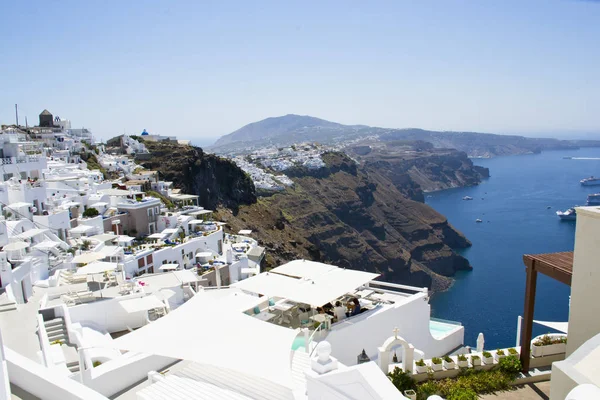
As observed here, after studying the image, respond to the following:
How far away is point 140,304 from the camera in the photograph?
Result: 11.2 m

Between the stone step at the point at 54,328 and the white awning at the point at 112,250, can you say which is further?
the white awning at the point at 112,250

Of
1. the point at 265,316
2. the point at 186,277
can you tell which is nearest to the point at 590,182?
the point at 186,277

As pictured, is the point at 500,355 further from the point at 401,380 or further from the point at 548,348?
the point at 401,380

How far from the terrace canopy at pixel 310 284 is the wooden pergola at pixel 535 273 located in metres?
3.15

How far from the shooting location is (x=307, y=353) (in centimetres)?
778

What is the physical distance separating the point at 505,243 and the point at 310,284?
61230 mm

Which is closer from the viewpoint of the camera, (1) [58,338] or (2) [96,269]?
(1) [58,338]

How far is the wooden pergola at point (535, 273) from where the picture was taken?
7.20 m

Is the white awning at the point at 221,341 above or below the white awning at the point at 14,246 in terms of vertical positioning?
below

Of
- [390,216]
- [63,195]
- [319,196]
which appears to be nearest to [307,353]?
[63,195]

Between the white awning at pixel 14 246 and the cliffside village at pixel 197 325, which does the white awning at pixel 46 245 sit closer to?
the cliffside village at pixel 197 325

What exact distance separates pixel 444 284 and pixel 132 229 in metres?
42.9

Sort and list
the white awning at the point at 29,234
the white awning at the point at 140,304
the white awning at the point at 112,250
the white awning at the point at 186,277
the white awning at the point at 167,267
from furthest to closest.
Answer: the white awning at the point at 167,267 → the white awning at the point at 112,250 → the white awning at the point at 29,234 → the white awning at the point at 186,277 → the white awning at the point at 140,304

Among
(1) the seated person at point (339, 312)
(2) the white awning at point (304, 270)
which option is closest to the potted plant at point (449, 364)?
(1) the seated person at point (339, 312)
